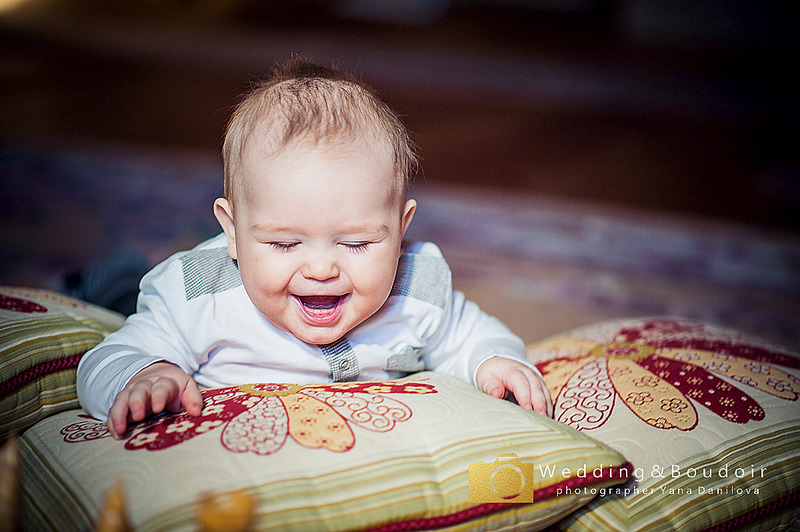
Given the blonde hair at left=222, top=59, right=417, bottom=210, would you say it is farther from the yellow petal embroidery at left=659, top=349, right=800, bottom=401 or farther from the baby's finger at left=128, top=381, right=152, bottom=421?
the yellow petal embroidery at left=659, top=349, right=800, bottom=401

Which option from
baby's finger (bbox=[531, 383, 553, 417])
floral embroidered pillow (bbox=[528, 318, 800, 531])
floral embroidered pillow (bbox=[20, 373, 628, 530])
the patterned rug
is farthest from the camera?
the patterned rug

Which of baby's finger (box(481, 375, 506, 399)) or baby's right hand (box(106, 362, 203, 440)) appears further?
baby's finger (box(481, 375, 506, 399))

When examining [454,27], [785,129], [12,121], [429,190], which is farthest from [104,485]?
[454,27]

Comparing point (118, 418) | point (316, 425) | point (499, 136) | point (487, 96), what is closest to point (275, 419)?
point (316, 425)

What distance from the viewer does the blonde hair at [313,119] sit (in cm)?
69

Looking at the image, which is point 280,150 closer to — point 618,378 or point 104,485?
point 104,485

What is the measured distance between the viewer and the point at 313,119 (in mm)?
696

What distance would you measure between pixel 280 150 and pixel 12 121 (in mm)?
3399

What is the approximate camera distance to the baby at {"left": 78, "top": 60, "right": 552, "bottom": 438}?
0.68 meters

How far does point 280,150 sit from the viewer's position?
0.68 metres

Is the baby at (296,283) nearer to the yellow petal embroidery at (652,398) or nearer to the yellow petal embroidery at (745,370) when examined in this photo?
the yellow petal embroidery at (652,398)

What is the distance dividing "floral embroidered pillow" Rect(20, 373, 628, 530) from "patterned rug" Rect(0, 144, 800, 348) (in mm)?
801

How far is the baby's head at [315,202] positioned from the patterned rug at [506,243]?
721 mm

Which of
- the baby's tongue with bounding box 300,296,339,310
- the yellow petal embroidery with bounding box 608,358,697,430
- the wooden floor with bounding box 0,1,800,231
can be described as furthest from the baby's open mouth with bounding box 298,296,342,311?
the wooden floor with bounding box 0,1,800,231
